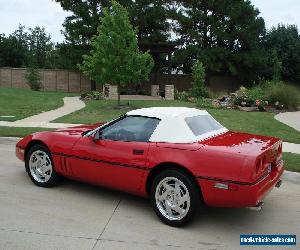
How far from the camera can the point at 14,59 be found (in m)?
48.3

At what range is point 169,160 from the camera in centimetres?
495

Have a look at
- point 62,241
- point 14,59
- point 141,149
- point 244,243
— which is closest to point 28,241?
point 62,241

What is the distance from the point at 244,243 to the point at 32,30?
6855 cm

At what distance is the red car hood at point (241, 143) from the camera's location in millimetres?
4805

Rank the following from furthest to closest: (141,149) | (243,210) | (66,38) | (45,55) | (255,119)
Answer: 1. (45,55)
2. (66,38)
3. (255,119)
4. (243,210)
5. (141,149)

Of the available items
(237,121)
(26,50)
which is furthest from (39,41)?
(237,121)

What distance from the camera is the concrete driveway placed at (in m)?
4.43

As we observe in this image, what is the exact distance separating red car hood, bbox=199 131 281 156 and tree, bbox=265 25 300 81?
32.1m

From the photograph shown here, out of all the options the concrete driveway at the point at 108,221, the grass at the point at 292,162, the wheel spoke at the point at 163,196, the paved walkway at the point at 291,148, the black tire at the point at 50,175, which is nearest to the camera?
the concrete driveway at the point at 108,221

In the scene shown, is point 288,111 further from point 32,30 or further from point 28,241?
point 32,30

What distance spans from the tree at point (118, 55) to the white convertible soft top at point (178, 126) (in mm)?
12193

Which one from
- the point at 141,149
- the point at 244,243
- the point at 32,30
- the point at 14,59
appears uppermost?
the point at 32,30

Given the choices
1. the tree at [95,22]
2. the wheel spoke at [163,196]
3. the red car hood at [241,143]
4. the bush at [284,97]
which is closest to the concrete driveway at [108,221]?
the wheel spoke at [163,196]

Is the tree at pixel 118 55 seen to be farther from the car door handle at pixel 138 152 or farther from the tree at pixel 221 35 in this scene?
the tree at pixel 221 35
